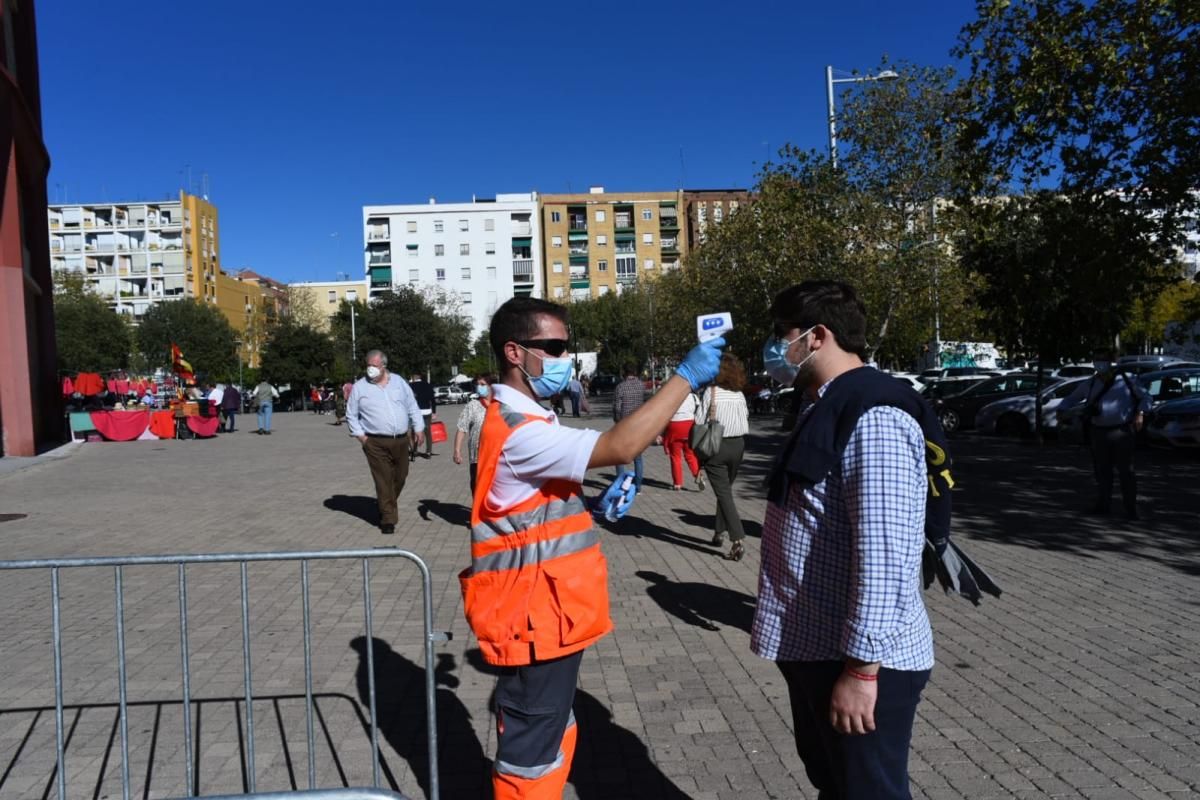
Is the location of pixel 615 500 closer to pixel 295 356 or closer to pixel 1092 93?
pixel 1092 93


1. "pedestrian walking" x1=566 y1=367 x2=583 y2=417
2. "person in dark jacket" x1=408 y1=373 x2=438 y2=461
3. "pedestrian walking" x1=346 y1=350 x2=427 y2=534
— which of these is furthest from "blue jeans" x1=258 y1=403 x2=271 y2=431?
"pedestrian walking" x1=346 y1=350 x2=427 y2=534

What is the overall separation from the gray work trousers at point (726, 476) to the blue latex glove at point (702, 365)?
548 centimetres

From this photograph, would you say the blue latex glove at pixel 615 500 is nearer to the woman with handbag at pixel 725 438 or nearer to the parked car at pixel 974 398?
the woman with handbag at pixel 725 438

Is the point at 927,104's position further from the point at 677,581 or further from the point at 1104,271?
the point at 677,581

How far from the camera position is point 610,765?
13.0ft

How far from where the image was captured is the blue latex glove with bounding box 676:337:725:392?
8.77ft

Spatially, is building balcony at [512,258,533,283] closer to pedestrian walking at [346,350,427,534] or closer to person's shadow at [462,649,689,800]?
pedestrian walking at [346,350,427,534]

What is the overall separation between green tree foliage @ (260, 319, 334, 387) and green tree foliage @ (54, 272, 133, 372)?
10.4 m

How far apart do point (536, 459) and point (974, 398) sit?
947 inches

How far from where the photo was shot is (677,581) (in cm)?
743

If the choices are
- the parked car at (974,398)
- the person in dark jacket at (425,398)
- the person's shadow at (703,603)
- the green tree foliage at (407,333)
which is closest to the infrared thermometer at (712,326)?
the person's shadow at (703,603)

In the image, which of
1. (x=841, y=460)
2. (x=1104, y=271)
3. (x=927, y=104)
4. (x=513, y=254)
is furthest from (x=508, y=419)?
(x=513, y=254)

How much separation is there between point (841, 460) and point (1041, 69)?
41.3 ft

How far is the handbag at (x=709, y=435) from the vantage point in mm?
7988
